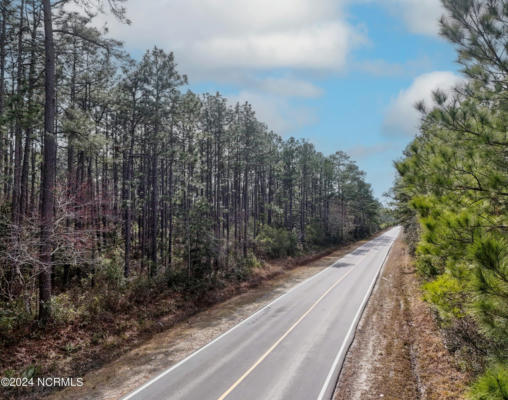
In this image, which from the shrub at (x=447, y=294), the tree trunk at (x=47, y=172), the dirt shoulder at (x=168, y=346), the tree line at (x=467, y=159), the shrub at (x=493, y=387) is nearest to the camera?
the shrub at (x=493, y=387)

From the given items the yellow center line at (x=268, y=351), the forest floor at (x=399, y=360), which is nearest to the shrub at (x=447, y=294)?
the forest floor at (x=399, y=360)

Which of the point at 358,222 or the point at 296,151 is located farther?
the point at 358,222

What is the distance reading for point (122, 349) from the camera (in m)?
12.1

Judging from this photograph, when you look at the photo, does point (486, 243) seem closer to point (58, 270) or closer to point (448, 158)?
point (448, 158)

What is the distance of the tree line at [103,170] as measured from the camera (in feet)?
38.5

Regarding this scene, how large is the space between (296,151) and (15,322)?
3824cm

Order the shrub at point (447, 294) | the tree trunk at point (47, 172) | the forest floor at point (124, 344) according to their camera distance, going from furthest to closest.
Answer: the tree trunk at point (47, 172), the forest floor at point (124, 344), the shrub at point (447, 294)

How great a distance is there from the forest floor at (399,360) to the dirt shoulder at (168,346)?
19.4 feet

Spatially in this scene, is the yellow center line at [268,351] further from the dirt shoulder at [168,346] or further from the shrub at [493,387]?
the shrub at [493,387]

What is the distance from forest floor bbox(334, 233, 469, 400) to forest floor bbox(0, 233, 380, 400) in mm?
5943

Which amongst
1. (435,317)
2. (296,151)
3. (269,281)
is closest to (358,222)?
(296,151)

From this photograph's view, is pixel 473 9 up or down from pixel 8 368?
up

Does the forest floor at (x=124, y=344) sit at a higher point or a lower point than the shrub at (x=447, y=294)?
lower

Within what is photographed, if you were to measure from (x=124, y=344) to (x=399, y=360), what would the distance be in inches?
421
